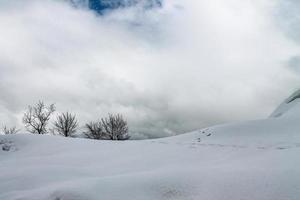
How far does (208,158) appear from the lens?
5824 millimetres

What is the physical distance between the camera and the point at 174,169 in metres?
4.78

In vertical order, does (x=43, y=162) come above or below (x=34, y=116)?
below

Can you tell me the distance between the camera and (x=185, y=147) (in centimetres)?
746

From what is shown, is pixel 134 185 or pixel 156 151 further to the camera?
pixel 156 151

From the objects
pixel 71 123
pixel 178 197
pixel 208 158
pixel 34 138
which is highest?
pixel 71 123

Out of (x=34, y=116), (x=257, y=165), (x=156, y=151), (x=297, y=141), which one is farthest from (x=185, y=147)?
(x=34, y=116)

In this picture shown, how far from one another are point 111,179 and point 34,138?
7.02 m

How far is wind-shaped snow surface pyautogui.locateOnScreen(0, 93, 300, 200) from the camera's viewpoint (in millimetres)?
3619

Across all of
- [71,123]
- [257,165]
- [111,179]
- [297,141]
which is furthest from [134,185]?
[71,123]

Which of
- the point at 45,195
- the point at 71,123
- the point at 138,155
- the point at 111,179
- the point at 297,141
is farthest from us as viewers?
the point at 71,123

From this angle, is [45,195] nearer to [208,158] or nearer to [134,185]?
[134,185]

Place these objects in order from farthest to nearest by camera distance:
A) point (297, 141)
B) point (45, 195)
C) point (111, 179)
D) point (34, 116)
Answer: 1. point (34, 116)
2. point (297, 141)
3. point (111, 179)
4. point (45, 195)

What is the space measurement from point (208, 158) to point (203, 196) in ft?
7.71

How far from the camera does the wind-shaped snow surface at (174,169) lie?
3619mm
